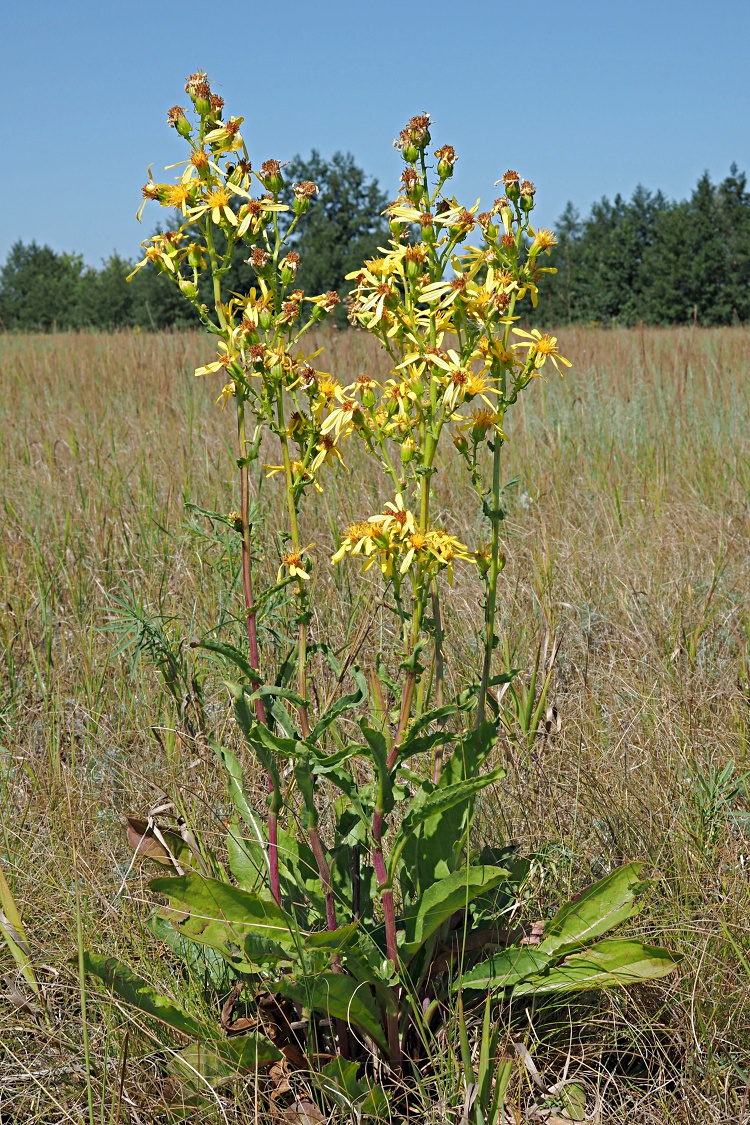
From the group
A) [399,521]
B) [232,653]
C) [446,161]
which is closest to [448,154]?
[446,161]

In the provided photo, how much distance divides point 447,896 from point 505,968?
177 mm

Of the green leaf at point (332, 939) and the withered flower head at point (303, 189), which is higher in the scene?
the withered flower head at point (303, 189)

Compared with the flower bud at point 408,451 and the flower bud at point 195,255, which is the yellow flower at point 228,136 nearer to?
the flower bud at point 195,255

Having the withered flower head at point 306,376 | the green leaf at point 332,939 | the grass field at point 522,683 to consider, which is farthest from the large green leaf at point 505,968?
the withered flower head at point 306,376

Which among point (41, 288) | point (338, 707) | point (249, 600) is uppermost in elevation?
point (41, 288)

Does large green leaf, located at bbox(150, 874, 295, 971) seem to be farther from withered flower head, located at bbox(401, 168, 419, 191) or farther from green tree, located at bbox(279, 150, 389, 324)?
green tree, located at bbox(279, 150, 389, 324)

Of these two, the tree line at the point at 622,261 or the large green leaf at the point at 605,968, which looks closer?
the large green leaf at the point at 605,968

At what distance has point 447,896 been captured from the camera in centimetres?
119

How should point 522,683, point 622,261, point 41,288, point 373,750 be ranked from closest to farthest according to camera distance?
point 373,750 → point 522,683 → point 622,261 → point 41,288

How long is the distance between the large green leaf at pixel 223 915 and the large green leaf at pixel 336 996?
2.2 inches

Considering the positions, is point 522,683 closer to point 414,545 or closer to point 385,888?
point 385,888

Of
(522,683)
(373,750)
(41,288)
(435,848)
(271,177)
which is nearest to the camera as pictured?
(373,750)

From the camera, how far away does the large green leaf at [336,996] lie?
115cm

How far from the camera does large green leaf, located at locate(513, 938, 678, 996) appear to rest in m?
1.22
